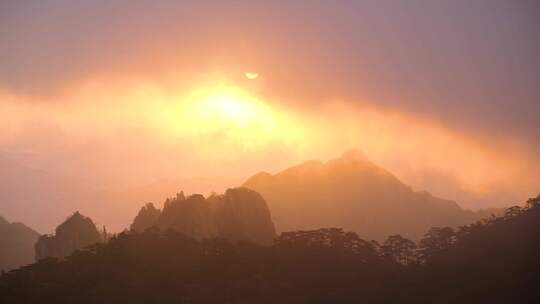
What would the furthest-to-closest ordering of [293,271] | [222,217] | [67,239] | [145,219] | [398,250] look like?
[145,219] → [67,239] → [222,217] → [398,250] → [293,271]

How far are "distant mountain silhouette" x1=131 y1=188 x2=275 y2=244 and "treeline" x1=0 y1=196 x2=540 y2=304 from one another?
26.6 meters

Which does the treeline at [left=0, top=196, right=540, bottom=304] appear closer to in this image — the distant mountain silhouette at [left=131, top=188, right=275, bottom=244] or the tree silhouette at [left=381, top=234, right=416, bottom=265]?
the tree silhouette at [left=381, top=234, right=416, bottom=265]

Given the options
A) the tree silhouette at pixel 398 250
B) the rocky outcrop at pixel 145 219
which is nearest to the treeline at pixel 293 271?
the tree silhouette at pixel 398 250

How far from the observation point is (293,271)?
3952 inches

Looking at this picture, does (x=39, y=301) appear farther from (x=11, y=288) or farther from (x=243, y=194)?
(x=243, y=194)

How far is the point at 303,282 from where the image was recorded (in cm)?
9725

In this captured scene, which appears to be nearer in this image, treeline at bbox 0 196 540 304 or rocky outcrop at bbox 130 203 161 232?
treeline at bbox 0 196 540 304

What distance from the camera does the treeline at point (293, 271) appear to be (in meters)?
89.8

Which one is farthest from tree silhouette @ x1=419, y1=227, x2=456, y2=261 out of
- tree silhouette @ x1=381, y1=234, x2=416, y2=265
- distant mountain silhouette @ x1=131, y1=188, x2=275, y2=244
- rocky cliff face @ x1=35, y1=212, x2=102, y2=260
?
rocky cliff face @ x1=35, y1=212, x2=102, y2=260

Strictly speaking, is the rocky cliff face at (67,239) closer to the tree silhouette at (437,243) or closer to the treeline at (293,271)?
the treeline at (293,271)

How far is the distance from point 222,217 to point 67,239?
49363 mm

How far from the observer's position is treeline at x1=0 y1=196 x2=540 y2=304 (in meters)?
89.8

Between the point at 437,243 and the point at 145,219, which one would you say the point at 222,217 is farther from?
the point at 437,243

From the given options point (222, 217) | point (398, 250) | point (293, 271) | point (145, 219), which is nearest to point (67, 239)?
point (145, 219)
